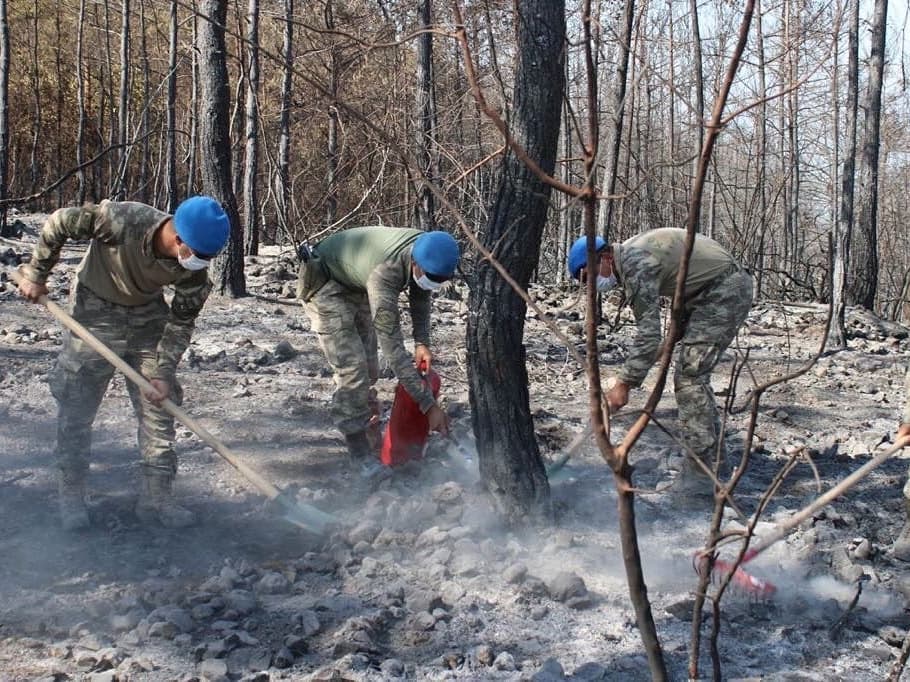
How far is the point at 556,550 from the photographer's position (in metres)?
4.11

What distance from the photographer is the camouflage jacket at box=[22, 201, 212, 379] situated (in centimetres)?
402

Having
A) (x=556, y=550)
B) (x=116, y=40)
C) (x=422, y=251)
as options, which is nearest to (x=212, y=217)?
(x=422, y=251)

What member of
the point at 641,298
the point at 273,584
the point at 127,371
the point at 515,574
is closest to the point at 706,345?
the point at 641,298

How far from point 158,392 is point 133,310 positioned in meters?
0.47

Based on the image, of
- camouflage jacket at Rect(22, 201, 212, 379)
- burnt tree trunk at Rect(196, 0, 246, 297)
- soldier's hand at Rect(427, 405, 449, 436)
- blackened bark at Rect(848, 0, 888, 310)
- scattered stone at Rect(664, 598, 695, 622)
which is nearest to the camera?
scattered stone at Rect(664, 598, 695, 622)

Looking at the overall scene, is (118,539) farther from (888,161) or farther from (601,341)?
(888,161)

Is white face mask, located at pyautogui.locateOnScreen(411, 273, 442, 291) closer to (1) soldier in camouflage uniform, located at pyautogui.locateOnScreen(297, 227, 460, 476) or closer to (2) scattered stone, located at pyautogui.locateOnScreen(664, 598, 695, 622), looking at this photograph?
(1) soldier in camouflage uniform, located at pyautogui.locateOnScreen(297, 227, 460, 476)

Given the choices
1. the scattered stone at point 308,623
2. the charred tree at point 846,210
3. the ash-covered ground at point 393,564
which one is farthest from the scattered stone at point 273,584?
the charred tree at point 846,210

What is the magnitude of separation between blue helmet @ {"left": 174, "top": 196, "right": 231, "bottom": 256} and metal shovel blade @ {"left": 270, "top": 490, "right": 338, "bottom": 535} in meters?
1.24

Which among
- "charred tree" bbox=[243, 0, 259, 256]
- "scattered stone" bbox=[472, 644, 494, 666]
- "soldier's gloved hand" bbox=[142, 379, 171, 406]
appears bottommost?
"scattered stone" bbox=[472, 644, 494, 666]

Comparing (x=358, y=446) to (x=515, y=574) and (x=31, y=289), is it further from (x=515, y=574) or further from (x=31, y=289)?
→ (x=31, y=289)

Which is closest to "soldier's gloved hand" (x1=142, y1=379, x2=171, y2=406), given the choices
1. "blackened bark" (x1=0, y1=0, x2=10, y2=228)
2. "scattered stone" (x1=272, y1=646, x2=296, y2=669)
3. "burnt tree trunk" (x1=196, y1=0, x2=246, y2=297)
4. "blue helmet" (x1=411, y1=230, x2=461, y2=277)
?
"blue helmet" (x1=411, y1=230, x2=461, y2=277)

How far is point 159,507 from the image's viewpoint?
4.39m

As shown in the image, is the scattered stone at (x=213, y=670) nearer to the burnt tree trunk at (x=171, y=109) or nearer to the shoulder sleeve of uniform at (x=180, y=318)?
the shoulder sleeve of uniform at (x=180, y=318)
